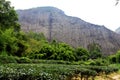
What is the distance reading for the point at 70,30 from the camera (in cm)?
14625

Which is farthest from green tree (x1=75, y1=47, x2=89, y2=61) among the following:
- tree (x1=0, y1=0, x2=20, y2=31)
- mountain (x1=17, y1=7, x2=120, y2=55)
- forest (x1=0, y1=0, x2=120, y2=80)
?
mountain (x1=17, y1=7, x2=120, y2=55)

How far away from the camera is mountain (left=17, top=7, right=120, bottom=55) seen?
13450 centimetres

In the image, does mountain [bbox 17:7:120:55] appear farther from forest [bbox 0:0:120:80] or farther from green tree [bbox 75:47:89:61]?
green tree [bbox 75:47:89:61]

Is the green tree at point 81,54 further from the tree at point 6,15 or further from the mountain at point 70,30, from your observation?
the mountain at point 70,30

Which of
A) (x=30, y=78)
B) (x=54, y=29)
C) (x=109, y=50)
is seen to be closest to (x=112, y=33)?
(x=109, y=50)

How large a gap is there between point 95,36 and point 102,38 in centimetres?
345

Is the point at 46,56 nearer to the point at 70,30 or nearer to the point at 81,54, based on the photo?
the point at 81,54

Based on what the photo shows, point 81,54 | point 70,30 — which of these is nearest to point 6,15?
point 81,54

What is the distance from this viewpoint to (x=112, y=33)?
145 m

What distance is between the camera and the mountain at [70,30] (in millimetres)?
134500

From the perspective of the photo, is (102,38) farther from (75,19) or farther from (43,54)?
(43,54)

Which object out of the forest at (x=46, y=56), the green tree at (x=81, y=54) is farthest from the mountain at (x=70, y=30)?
the green tree at (x=81, y=54)

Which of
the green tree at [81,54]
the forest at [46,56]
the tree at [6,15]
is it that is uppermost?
the tree at [6,15]

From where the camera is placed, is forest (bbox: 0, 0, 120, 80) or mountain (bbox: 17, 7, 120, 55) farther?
mountain (bbox: 17, 7, 120, 55)
